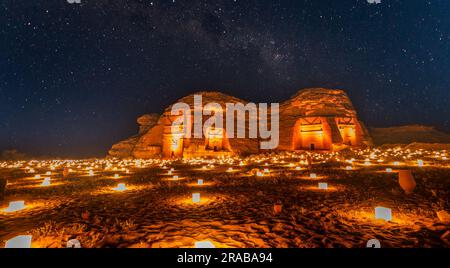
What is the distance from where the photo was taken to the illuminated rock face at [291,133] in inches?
1224

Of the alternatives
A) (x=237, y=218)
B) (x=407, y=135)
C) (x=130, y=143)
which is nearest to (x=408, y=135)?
(x=407, y=135)

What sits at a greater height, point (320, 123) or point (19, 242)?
point (320, 123)

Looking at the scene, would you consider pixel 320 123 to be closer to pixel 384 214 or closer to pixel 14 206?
pixel 384 214

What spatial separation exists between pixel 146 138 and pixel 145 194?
2831 cm

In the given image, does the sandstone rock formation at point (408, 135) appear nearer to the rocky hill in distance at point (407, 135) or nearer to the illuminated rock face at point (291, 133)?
the rocky hill in distance at point (407, 135)

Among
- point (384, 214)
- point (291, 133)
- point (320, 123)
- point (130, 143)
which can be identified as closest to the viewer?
point (384, 214)

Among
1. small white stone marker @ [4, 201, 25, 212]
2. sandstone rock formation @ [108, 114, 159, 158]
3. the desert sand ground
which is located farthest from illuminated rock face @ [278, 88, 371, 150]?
small white stone marker @ [4, 201, 25, 212]

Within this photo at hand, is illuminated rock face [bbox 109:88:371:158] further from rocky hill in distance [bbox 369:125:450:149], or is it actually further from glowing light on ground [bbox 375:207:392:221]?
glowing light on ground [bbox 375:207:392:221]

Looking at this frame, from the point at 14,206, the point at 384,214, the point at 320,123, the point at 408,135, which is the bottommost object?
the point at 14,206

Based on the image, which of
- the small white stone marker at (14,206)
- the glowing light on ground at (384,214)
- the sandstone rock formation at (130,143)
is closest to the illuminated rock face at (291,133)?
the sandstone rock formation at (130,143)

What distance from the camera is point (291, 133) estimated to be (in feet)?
109

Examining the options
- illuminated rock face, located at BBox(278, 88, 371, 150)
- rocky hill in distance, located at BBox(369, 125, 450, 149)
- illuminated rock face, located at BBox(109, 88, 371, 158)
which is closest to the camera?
illuminated rock face, located at BBox(109, 88, 371, 158)

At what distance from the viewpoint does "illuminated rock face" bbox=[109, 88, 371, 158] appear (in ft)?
102

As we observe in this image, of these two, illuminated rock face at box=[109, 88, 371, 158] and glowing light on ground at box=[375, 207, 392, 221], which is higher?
illuminated rock face at box=[109, 88, 371, 158]
